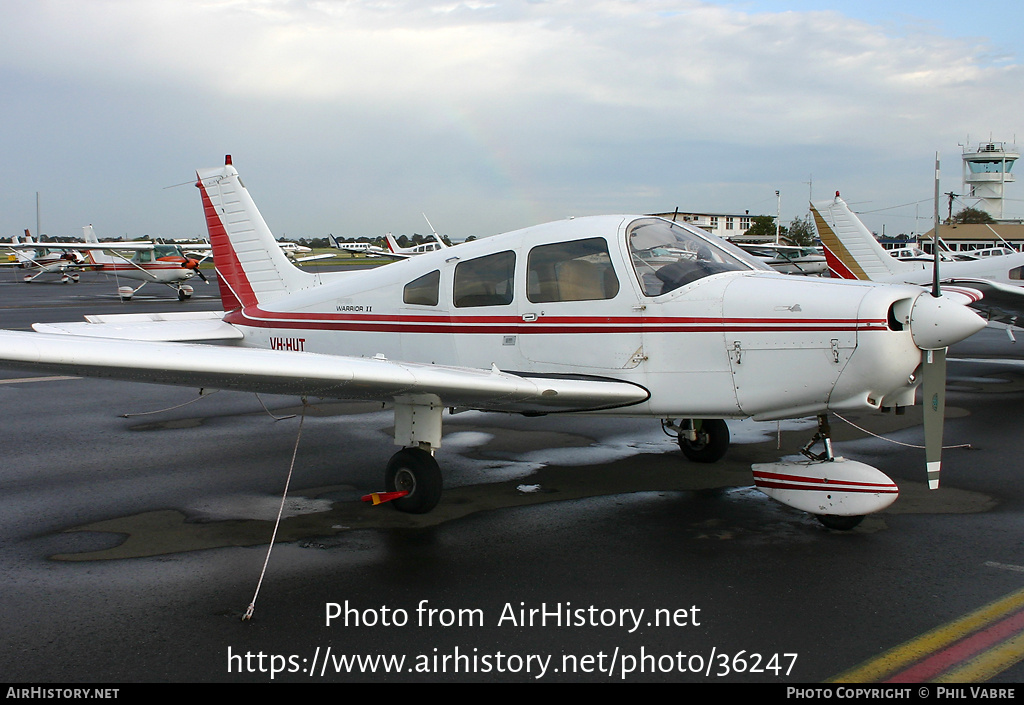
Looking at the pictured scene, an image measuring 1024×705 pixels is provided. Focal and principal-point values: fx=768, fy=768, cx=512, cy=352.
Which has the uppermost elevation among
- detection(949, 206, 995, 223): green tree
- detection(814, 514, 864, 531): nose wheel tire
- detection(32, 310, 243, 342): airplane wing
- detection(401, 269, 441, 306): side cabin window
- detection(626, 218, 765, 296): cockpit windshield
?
detection(949, 206, 995, 223): green tree

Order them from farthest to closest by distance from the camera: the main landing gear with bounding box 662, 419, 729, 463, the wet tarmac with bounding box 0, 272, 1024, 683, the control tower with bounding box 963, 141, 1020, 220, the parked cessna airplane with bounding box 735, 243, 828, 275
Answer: the control tower with bounding box 963, 141, 1020, 220 → the parked cessna airplane with bounding box 735, 243, 828, 275 → the main landing gear with bounding box 662, 419, 729, 463 → the wet tarmac with bounding box 0, 272, 1024, 683

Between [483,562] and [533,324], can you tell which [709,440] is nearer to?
[533,324]

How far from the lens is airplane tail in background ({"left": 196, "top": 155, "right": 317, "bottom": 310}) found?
8734 millimetres

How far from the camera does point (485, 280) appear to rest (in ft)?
20.2

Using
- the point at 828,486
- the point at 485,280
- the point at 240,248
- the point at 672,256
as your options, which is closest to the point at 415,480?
the point at 485,280

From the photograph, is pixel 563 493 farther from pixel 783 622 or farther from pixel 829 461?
pixel 783 622

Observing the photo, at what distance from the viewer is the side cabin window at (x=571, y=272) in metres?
5.63

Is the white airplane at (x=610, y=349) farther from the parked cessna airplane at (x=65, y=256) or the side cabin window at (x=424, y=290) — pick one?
the parked cessna airplane at (x=65, y=256)

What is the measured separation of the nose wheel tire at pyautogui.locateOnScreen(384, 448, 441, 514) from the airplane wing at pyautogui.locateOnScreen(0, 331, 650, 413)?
0.47m

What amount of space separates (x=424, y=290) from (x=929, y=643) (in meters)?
4.41

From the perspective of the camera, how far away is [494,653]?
356 centimetres

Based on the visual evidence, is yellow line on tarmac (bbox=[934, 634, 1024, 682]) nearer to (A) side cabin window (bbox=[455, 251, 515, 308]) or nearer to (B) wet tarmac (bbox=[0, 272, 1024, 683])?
(B) wet tarmac (bbox=[0, 272, 1024, 683])

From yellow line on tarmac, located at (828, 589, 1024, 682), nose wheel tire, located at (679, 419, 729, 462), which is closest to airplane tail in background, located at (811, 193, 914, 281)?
nose wheel tire, located at (679, 419, 729, 462)
